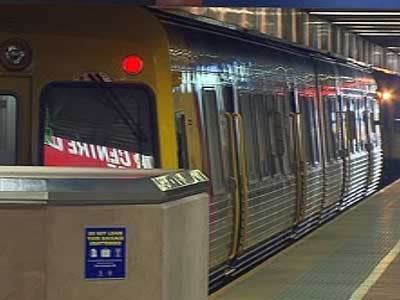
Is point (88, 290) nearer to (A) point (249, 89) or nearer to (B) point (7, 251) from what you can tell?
(B) point (7, 251)

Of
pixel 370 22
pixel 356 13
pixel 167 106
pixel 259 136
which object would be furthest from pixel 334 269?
pixel 370 22

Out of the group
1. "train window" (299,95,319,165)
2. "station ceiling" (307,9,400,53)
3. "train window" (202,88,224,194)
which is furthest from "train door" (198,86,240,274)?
"station ceiling" (307,9,400,53)

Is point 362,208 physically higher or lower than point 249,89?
lower

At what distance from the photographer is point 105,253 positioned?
4.21 metres

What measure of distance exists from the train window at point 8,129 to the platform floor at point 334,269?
1926mm

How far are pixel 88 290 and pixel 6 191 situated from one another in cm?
48

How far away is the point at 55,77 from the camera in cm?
807

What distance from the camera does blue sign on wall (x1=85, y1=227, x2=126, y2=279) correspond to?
164 inches

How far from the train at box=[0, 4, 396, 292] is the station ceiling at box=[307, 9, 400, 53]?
4435mm

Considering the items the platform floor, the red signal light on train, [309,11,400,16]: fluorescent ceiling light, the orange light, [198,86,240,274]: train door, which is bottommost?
the platform floor

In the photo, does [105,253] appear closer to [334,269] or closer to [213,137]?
[213,137]

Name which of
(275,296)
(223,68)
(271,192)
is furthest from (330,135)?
(275,296)

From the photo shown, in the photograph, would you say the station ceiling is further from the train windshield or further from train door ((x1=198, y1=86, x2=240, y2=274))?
the train windshield

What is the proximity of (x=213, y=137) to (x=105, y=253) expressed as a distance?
535 centimetres
